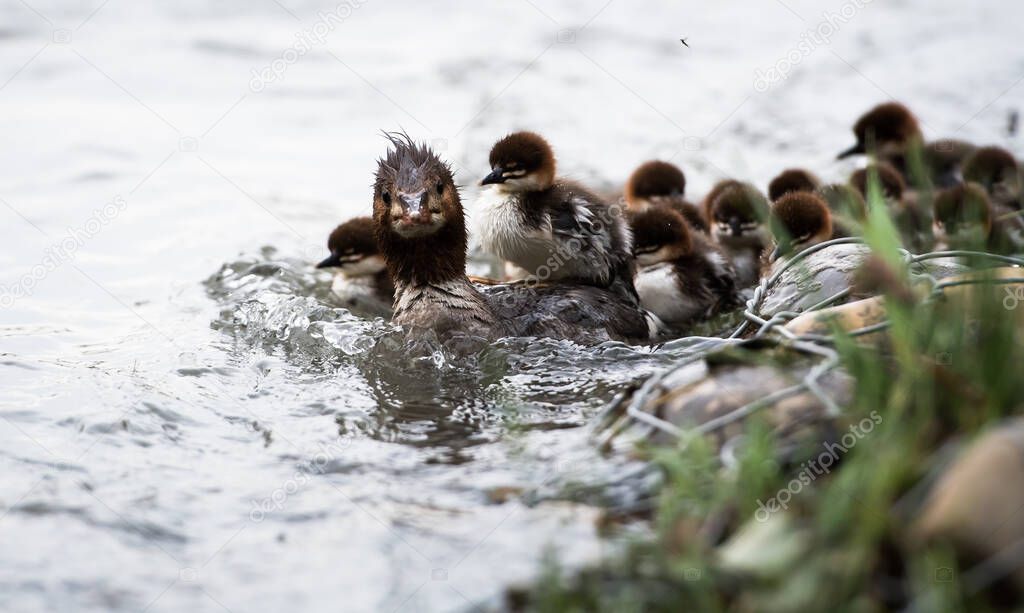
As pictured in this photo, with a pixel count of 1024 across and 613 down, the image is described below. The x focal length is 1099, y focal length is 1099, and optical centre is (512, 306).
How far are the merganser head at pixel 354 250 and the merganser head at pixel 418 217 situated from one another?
1108 millimetres

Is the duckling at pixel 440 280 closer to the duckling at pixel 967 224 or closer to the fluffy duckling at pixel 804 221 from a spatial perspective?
the fluffy duckling at pixel 804 221

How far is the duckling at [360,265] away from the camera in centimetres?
627

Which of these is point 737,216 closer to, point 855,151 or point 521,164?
point 521,164

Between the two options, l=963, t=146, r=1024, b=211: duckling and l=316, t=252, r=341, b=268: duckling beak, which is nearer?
l=316, t=252, r=341, b=268: duckling beak

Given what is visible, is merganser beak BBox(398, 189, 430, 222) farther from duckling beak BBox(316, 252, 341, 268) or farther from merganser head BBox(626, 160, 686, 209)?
merganser head BBox(626, 160, 686, 209)

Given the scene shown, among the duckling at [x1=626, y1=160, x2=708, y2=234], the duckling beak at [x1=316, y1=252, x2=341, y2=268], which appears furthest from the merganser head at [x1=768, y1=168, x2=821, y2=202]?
the duckling beak at [x1=316, y1=252, x2=341, y2=268]

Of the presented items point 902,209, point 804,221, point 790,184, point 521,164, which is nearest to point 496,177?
point 521,164

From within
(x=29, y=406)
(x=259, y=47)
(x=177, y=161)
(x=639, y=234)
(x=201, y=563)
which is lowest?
(x=201, y=563)

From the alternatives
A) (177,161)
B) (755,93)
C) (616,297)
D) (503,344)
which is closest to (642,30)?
(755,93)

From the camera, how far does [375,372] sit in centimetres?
475

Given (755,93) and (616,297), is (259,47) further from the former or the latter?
(616,297)

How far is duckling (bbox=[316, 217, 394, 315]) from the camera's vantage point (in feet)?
20.6

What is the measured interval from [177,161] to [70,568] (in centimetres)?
549

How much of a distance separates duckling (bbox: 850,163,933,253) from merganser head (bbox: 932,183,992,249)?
140mm
